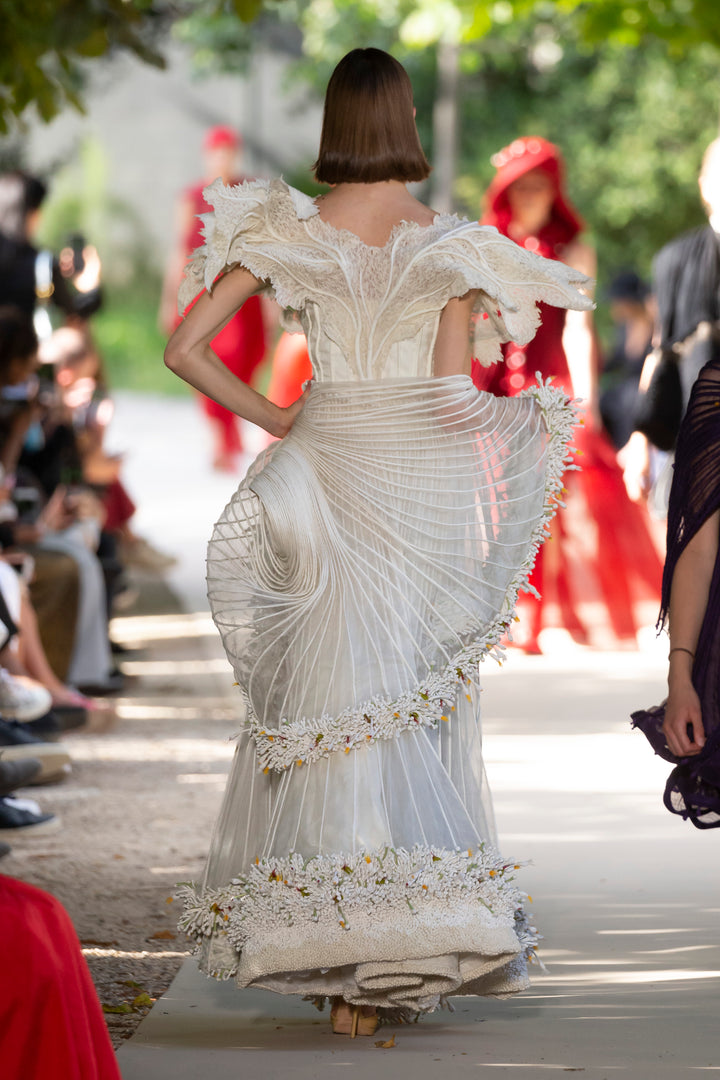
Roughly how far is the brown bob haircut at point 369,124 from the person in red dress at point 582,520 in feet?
15.5

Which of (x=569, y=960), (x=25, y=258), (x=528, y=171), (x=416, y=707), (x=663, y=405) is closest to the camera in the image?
(x=416, y=707)

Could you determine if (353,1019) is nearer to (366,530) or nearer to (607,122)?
(366,530)

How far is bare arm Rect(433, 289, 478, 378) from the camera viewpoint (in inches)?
141

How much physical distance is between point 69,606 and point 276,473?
410 cm

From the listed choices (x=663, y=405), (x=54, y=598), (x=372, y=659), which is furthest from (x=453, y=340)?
(x=54, y=598)

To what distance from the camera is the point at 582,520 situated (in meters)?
8.90

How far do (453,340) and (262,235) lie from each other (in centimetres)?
44

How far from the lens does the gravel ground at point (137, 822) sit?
413cm

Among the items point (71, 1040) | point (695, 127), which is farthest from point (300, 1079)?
point (695, 127)

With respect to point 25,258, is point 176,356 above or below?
below

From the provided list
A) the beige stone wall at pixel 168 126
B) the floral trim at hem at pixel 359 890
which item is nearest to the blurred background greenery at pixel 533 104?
the beige stone wall at pixel 168 126

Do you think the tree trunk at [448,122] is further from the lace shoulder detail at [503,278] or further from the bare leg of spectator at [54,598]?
the lace shoulder detail at [503,278]

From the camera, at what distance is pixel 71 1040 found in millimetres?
2559

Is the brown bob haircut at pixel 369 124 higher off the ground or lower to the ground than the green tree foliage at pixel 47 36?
lower
